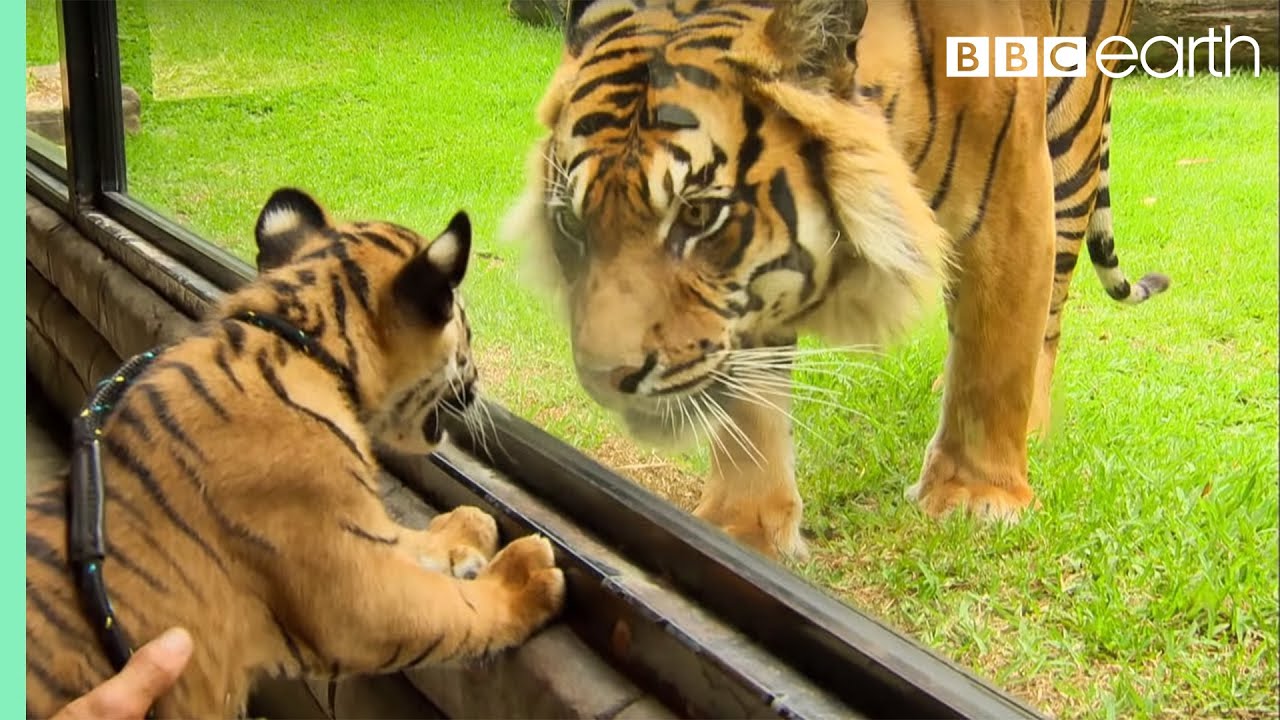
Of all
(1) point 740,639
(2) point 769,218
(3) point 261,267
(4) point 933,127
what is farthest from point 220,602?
(4) point 933,127

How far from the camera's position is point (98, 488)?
1521 mm

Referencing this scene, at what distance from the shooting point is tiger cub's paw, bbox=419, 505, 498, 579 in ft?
6.02

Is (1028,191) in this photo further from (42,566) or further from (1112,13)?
(42,566)

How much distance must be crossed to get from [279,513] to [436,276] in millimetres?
375

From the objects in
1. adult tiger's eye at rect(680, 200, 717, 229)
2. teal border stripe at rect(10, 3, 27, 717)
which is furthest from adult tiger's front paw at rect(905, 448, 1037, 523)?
teal border stripe at rect(10, 3, 27, 717)

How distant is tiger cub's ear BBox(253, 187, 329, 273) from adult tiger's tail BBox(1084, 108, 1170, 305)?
118 cm

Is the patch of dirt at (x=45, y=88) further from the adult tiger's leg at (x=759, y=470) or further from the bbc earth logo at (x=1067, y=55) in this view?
the bbc earth logo at (x=1067, y=55)

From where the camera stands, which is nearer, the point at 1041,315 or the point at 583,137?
the point at 1041,315

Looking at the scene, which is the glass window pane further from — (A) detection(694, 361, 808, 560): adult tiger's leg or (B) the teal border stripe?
(A) detection(694, 361, 808, 560): adult tiger's leg

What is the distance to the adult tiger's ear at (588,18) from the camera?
1.35 meters

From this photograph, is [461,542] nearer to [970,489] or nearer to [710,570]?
[710,570]

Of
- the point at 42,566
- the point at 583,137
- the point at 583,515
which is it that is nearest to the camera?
the point at 583,137

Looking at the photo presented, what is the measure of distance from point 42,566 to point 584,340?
75cm

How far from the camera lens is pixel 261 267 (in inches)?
71.1
